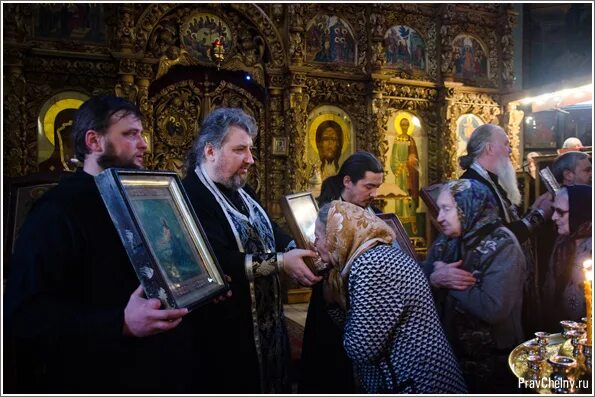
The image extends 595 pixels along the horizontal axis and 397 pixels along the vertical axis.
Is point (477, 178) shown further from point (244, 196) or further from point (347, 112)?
point (347, 112)

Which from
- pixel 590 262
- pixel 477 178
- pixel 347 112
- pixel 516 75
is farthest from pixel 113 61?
pixel 516 75

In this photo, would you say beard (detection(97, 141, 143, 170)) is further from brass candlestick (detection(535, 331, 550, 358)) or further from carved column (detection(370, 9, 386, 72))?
carved column (detection(370, 9, 386, 72))

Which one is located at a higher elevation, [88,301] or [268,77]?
[268,77]

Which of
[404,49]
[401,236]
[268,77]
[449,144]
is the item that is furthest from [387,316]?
[404,49]

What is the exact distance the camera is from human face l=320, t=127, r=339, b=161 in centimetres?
824

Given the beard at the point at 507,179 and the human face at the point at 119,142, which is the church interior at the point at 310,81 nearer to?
the beard at the point at 507,179

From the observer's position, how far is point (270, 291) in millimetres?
2764

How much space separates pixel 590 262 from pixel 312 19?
→ 7051mm

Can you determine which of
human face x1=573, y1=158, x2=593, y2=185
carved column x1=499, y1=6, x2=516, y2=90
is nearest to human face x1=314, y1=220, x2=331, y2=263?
human face x1=573, y1=158, x2=593, y2=185

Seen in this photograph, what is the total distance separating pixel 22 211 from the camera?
2.77 meters

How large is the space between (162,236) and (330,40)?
718cm

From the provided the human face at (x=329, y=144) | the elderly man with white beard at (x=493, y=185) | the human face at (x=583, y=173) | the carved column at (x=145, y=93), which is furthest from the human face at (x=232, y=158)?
the human face at (x=329, y=144)

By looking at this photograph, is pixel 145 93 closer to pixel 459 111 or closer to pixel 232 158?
pixel 232 158

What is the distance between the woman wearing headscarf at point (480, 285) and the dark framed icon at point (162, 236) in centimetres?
111
